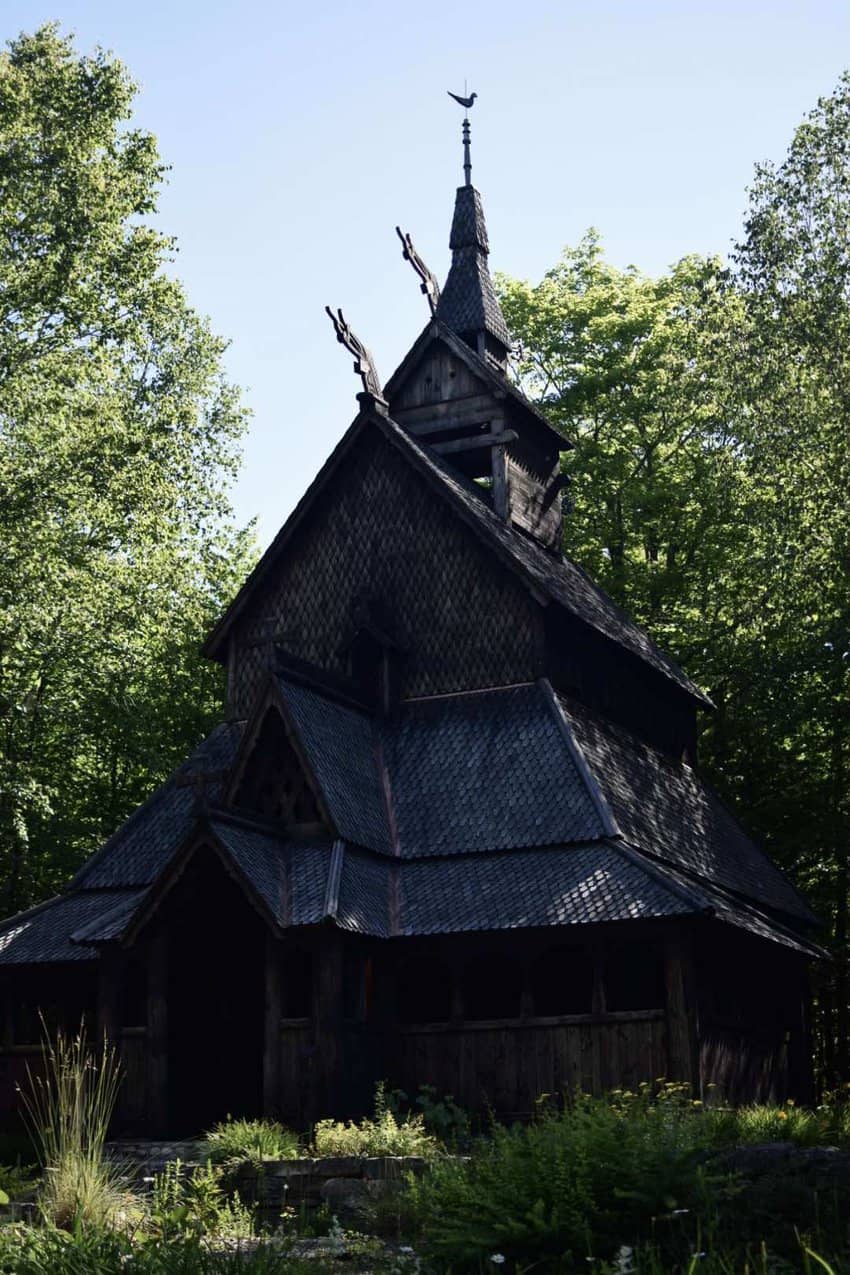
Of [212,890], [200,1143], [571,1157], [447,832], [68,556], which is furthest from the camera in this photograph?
[68,556]

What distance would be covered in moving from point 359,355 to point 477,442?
3392mm

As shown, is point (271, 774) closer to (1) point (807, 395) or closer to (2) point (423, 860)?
(2) point (423, 860)

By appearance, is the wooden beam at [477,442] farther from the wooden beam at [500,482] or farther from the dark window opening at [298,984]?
the dark window opening at [298,984]

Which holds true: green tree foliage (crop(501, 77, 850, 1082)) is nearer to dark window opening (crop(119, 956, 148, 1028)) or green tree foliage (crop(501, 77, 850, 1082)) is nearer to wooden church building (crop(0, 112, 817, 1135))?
wooden church building (crop(0, 112, 817, 1135))

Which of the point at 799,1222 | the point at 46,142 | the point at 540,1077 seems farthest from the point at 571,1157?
the point at 46,142

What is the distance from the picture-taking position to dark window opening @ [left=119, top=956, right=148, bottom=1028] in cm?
2288

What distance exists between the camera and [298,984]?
22.5 metres

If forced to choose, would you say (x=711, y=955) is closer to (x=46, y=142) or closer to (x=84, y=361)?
(x=84, y=361)

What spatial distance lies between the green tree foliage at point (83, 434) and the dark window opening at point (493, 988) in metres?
10.6

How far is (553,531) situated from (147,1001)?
14.6 metres

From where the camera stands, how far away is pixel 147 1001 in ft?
70.8

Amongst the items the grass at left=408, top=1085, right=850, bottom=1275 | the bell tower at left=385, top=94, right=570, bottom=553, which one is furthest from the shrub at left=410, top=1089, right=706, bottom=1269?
the bell tower at left=385, top=94, right=570, bottom=553

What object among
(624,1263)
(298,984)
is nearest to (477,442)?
(298,984)

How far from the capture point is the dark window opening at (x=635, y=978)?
896 inches
